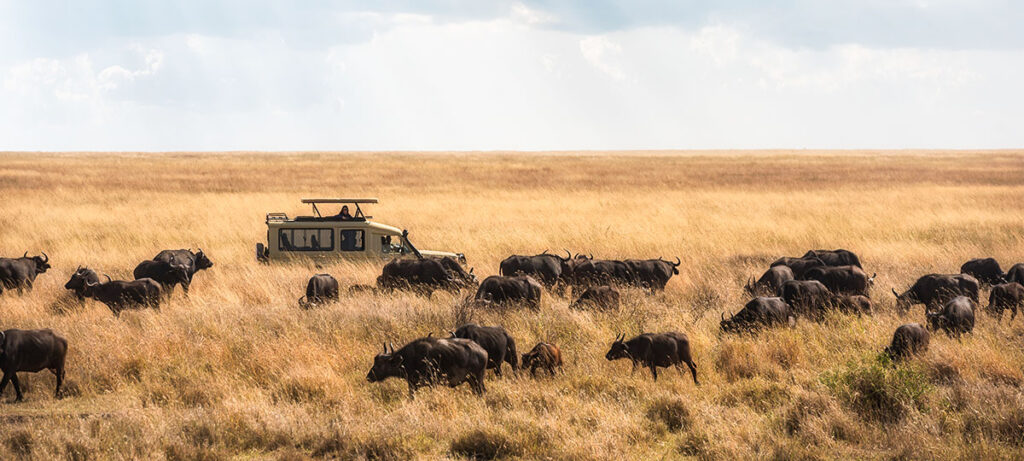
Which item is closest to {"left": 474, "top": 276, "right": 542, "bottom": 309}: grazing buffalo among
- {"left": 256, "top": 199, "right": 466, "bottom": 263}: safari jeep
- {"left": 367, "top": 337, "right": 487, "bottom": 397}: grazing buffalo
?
{"left": 367, "top": 337, "right": 487, "bottom": 397}: grazing buffalo

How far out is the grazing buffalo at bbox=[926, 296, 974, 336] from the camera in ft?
41.3

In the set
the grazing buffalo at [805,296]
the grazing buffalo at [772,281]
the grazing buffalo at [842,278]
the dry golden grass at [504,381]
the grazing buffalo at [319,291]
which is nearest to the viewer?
the dry golden grass at [504,381]

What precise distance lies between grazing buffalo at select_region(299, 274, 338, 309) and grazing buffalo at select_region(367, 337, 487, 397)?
5.43 m

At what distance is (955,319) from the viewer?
41.3ft

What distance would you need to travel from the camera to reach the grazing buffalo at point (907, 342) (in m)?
11.2

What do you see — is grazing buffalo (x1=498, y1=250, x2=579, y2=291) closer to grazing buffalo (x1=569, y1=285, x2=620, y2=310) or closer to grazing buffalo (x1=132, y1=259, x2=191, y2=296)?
grazing buffalo (x1=569, y1=285, x2=620, y2=310)

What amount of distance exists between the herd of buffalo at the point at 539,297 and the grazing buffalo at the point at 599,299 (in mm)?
21

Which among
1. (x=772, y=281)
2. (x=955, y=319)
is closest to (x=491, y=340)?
(x=955, y=319)

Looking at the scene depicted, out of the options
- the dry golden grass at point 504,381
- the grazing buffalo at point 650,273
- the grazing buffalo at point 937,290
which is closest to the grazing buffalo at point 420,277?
the dry golden grass at point 504,381

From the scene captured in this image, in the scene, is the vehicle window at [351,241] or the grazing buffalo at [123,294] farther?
the vehicle window at [351,241]

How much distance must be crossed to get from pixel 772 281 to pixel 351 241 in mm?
8755

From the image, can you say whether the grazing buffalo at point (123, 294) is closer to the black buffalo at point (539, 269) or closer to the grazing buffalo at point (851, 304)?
the black buffalo at point (539, 269)

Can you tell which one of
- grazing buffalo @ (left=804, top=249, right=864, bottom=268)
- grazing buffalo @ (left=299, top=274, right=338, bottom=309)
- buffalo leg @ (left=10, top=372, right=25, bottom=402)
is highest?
grazing buffalo @ (left=804, top=249, right=864, bottom=268)

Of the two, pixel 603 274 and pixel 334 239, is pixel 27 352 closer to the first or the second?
pixel 334 239
